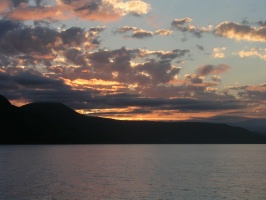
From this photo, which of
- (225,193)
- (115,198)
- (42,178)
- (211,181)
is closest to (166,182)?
(211,181)

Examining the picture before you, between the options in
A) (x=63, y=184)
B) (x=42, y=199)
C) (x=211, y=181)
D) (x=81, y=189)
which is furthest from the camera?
(x=211, y=181)

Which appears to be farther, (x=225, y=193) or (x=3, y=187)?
(x=3, y=187)

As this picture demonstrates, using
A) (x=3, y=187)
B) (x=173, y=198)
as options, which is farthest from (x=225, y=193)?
(x=3, y=187)

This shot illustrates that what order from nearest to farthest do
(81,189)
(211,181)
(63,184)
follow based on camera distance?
1. (81,189)
2. (63,184)
3. (211,181)

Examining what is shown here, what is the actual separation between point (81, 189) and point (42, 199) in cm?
1513

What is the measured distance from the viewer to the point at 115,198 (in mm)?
76625

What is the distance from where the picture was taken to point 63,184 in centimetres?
9644

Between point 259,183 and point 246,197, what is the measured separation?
2497 cm

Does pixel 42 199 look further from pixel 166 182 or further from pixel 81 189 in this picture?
pixel 166 182

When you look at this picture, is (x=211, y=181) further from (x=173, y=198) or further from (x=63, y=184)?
(x=63, y=184)

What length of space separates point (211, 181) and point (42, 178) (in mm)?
47079

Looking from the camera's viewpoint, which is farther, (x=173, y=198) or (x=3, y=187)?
(x=3, y=187)

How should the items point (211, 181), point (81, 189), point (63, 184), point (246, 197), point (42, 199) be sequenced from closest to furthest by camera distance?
point (42, 199)
point (246, 197)
point (81, 189)
point (63, 184)
point (211, 181)

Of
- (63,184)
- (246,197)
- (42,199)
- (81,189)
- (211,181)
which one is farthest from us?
(211,181)
